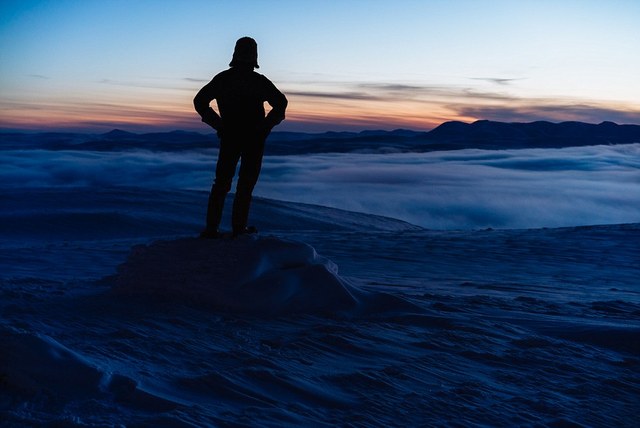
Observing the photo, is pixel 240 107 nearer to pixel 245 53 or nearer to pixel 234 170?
pixel 245 53

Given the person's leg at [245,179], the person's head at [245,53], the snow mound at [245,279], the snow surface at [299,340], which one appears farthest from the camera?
the person's leg at [245,179]

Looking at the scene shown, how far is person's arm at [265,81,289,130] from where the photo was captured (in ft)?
19.4

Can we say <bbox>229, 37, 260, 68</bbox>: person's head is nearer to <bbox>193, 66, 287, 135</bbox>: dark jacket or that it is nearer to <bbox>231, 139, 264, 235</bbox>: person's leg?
<bbox>193, 66, 287, 135</bbox>: dark jacket

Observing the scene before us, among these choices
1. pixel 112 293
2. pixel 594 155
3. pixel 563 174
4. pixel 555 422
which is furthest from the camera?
pixel 594 155

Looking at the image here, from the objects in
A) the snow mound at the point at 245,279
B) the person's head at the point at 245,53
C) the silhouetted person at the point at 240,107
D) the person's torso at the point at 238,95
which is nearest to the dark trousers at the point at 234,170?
the silhouetted person at the point at 240,107

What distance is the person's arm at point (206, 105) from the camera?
5.85 metres

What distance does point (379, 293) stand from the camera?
5.58 metres

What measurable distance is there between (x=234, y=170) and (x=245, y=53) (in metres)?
0.91

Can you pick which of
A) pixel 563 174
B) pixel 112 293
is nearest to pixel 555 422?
pixel 112 293

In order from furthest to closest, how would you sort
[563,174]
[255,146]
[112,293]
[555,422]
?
[563,174] → [255,146] → [112,293] → [555,422]

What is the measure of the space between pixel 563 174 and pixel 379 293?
198ft

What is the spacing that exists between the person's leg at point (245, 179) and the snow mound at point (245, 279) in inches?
12.5

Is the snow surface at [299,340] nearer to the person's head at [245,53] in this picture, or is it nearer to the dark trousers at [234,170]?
the dark trousers at [234,170]

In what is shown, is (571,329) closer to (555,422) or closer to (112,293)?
(555,422)
